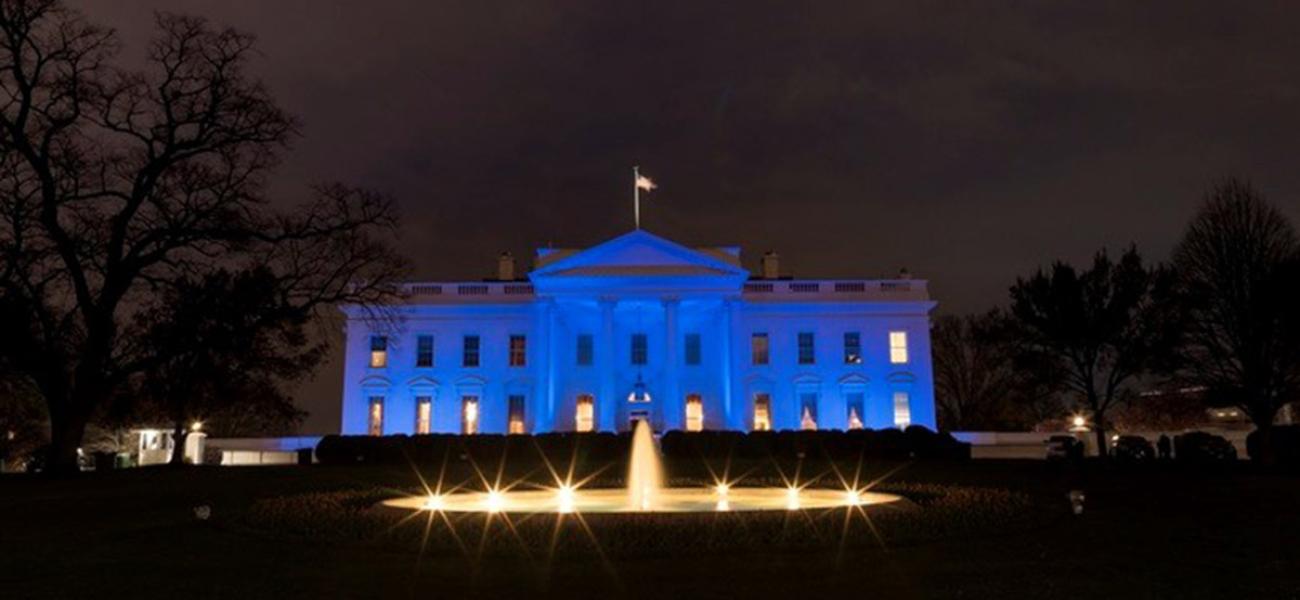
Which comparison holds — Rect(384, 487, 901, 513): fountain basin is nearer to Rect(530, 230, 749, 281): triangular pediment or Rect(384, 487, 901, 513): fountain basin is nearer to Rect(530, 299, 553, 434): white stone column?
Rect(530, 299, 553, 434): white stone column

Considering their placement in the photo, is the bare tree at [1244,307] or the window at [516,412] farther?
the window at [516,412]

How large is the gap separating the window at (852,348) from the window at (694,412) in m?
8.50

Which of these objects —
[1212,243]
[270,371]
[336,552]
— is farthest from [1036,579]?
[270,371]

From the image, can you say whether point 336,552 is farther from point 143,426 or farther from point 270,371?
point 143,426

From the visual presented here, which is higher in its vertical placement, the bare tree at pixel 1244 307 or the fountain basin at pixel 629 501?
the bare tree at pixel 1244 307

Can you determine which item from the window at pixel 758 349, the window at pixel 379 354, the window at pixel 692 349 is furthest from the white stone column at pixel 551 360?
the window at pixel 758 349

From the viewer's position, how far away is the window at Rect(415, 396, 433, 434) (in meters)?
53.3

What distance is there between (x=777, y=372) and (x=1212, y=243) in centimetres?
2344

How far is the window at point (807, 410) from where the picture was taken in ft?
174

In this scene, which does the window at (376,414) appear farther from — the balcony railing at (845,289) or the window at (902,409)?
the window at (902,409)

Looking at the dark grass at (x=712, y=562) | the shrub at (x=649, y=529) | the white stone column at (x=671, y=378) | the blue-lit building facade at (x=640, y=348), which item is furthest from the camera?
the blue-lit building facade at (x=640, y=348)

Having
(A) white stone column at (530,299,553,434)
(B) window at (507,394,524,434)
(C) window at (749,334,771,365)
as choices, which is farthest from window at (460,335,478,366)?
(C) window at (749,334,771,365)

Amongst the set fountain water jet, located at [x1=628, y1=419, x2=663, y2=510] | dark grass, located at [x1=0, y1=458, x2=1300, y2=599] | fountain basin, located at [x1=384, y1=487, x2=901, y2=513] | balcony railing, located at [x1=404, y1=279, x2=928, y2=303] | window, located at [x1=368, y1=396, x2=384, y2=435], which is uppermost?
balcony railing, located at [x1=404, y1=279, x2=928, y2=303]

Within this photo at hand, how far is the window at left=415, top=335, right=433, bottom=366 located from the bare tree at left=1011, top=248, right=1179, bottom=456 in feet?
99.0
